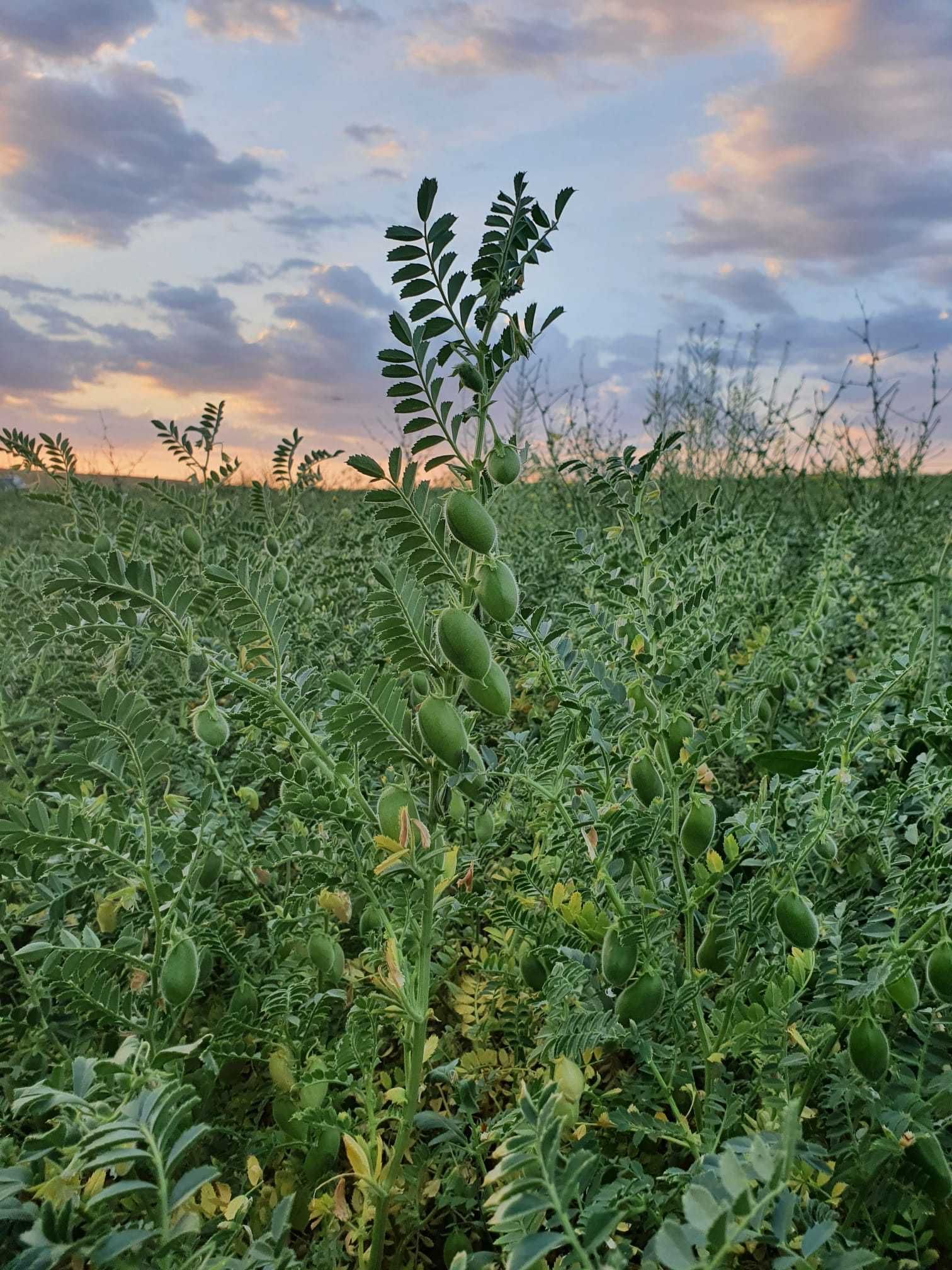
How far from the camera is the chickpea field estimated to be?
661mm

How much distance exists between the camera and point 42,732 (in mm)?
2225

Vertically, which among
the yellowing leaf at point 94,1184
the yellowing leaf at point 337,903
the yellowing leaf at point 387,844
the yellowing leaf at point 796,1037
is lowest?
the yellowing leaf at point 94,1184

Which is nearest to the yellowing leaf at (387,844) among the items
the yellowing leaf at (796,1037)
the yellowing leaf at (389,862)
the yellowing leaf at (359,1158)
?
the yellowing leaf at (389,862)

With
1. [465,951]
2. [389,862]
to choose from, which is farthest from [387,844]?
[465,951]

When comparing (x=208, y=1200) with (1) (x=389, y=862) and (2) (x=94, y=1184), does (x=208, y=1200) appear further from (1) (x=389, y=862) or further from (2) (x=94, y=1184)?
(1) (x=389, y=862)

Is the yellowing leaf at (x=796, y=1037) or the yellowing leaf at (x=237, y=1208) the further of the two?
the yellowing leaf at (x=796, y=1037)

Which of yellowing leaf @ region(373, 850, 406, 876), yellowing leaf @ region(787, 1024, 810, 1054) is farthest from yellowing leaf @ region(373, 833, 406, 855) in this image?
yellowing leaf @ region(787, 1024, 810, 1054)

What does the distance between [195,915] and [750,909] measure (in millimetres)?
651

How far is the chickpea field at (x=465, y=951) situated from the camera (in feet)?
2.17

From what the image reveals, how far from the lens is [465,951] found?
1.32 metres

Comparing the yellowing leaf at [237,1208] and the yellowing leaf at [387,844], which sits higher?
the yellowing leaf at [387,844]

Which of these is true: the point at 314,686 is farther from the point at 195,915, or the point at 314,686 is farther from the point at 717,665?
the point at 717,665

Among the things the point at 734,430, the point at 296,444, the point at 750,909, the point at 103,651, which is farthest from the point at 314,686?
the point at 734,430

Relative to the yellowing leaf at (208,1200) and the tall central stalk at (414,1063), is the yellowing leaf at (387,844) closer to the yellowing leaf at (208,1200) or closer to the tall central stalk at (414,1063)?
the tall central stalk at (414,1063)
